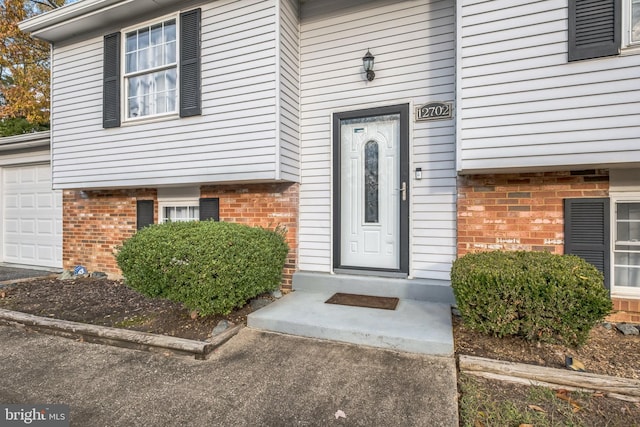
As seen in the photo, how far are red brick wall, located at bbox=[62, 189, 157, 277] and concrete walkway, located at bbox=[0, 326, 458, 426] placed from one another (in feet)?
10.1

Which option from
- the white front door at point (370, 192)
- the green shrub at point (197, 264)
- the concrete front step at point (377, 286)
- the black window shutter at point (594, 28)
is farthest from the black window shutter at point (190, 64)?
the black window shutter at point (594, 28)

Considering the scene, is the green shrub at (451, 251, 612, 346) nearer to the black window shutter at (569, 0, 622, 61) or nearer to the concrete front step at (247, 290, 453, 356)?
the concrete front step at (247, 290, 453, 356)

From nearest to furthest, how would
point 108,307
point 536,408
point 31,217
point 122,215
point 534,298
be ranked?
point 536,408 < point 534,298 < point 108,307 < point 122,215 < point 31,217

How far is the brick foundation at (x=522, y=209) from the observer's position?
351 cm

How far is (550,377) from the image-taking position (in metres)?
2.46

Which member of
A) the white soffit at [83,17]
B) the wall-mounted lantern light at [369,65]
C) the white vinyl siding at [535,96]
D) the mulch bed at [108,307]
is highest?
the white soffit at [83,17]

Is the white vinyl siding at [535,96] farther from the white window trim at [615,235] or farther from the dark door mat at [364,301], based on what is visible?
the dark door mat at [364,301]

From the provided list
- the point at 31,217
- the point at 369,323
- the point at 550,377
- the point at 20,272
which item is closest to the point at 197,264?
the point at 369,323

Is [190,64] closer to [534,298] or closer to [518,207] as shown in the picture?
[518,207]

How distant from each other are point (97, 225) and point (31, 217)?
2.17 metres

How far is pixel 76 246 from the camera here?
6.60 m

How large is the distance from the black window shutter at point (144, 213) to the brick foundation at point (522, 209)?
500 centimetres

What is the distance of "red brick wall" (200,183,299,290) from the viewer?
4.86 metres

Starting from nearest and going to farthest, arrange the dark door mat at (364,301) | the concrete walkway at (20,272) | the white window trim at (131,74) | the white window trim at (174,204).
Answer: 1. the dark door mat at (364,301)
2. the white window trim at (131,74)
3. the white window trim at (174,204)
4. the concrete walkway at (20,272)
